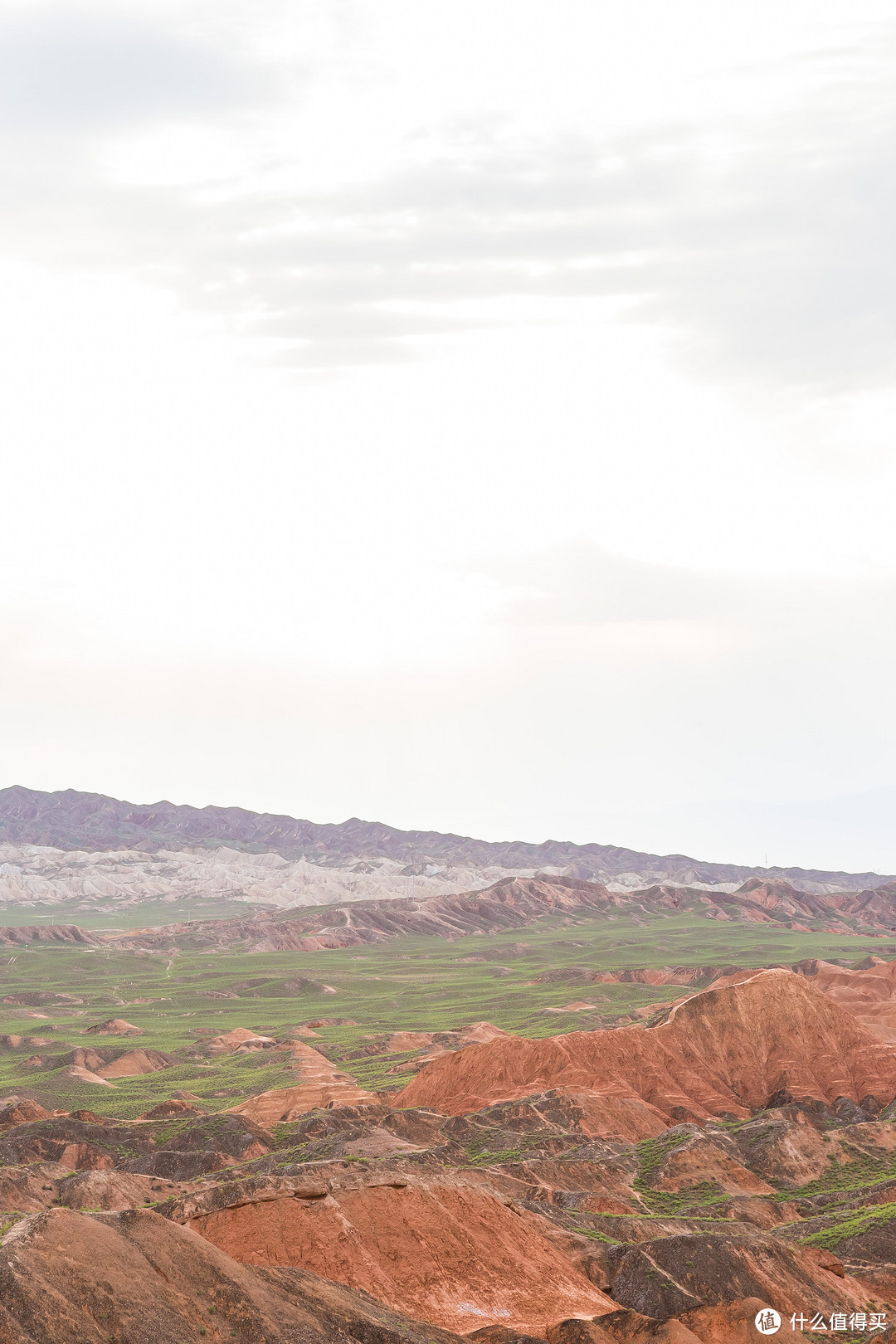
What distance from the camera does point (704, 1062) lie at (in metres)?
94.8

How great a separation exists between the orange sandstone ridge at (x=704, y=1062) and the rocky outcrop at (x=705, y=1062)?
82 mm

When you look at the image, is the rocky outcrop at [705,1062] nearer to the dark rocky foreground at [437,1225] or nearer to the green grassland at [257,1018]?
the dark rocky foreground at [437,1225]

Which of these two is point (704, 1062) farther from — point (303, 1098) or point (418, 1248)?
point (418, 1248)

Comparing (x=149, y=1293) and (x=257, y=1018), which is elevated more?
(x=149, y=1293)

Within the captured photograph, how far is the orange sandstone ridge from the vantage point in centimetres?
9056

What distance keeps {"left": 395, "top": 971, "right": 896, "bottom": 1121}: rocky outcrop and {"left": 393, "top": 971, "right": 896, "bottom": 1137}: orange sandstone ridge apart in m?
0.08

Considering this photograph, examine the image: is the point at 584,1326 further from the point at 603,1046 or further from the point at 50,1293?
the point at 603,1046

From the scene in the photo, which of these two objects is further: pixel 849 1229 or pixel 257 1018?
pixel 257 1018

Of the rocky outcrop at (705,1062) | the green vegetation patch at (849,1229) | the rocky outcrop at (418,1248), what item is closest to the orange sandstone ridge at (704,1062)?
the rocky outcrop at (705,1062)

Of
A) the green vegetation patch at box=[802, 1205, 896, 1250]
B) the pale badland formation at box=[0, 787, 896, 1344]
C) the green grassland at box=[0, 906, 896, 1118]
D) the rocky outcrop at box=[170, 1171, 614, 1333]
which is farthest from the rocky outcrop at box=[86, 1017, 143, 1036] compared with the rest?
the green vegetation patch at box=[802, 1205, 896, 1250]

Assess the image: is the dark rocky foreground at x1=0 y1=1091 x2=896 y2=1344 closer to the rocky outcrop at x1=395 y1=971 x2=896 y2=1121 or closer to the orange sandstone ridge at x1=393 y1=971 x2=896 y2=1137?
the orange sandstone ridge at x1=393 y1=971 x2=896 y2=1137

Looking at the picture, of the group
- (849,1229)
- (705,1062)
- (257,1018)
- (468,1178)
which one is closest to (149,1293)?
(468,1178)

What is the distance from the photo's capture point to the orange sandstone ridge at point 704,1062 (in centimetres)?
9056

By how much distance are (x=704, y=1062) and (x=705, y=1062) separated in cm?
16
